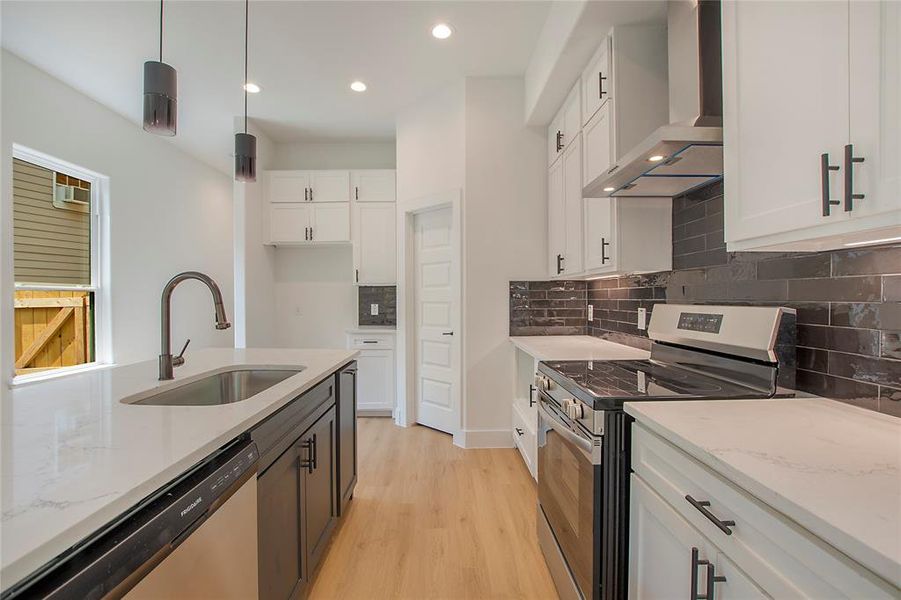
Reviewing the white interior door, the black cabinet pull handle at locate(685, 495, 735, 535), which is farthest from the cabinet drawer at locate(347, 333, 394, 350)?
the black cabinet pull handle at locate(685, 495, 735, 535)

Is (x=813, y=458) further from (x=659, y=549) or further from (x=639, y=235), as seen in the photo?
(x=639, y=235)

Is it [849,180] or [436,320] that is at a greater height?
[849,180]

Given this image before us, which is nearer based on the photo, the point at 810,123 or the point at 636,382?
the point at 810,123

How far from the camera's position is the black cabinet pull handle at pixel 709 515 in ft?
2.59

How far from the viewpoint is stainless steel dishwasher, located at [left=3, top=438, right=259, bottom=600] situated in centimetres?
58

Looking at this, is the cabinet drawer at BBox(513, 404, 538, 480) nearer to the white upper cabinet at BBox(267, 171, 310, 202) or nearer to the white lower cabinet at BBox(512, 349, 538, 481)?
the white lower cabinet at BBox(512, 349, 538, 481)

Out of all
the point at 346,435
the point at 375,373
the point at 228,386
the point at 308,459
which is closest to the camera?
the point at 308,459

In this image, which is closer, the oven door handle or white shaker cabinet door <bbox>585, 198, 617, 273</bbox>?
the oven door handle

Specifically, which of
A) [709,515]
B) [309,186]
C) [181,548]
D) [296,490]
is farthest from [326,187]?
[709,515]

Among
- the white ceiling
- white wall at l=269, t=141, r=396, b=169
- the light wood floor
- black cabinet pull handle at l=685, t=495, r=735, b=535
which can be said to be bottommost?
the light wood floor

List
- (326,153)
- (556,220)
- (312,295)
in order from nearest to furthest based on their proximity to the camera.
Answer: (556,220), (326,153), (312,295)

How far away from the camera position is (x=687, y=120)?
1608 millimetres

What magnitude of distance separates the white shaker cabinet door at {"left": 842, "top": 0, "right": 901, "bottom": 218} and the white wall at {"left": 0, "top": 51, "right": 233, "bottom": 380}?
4.16m

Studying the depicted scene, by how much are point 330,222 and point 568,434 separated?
365 cm
